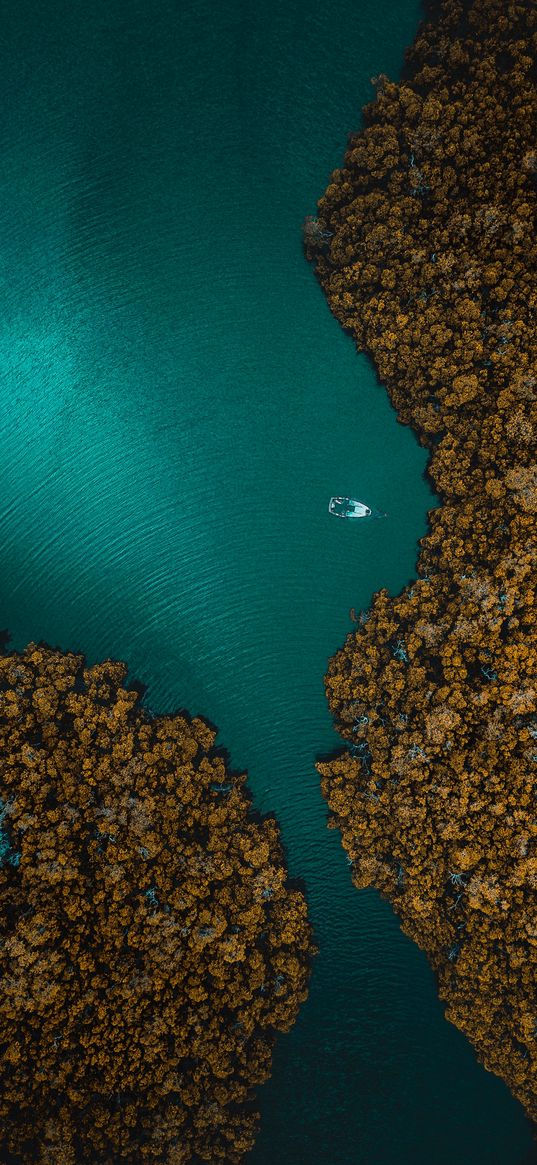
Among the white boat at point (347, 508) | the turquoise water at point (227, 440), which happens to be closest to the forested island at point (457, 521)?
the turquoise water at point (227, 440)

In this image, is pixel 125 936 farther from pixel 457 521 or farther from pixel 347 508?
pixel 457 521

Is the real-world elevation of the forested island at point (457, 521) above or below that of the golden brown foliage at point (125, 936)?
above

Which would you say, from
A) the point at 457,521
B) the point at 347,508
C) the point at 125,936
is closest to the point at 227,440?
the point at 347,508

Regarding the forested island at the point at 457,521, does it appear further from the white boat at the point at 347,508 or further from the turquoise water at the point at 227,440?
the white boat at the point at 347,508

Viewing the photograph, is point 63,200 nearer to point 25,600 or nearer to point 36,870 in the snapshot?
point 25,600

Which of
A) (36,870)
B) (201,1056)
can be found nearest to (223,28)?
(36,870)

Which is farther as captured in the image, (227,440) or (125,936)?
(227,440)
